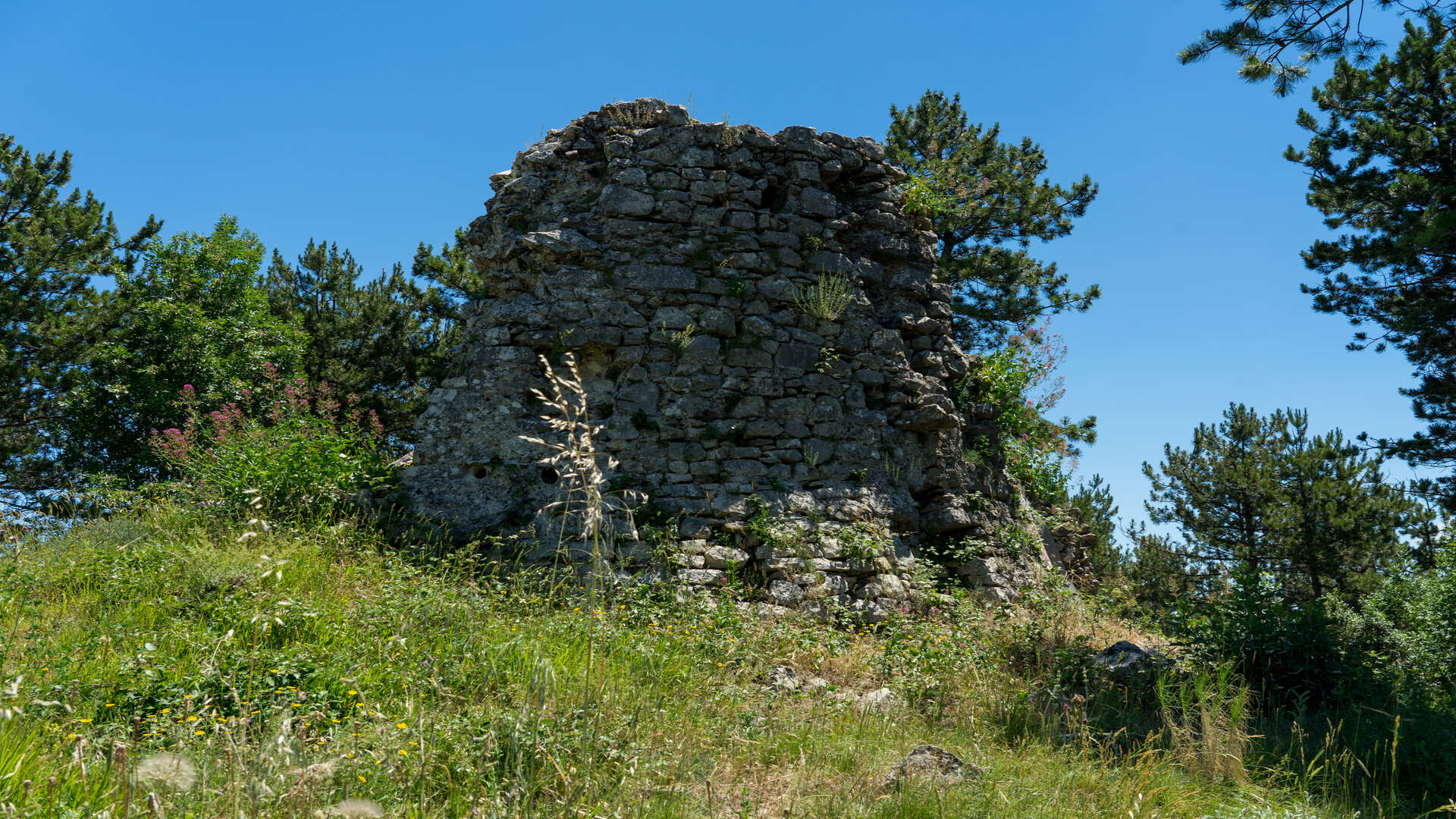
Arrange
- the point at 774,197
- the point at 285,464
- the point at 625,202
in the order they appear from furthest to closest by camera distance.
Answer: the point at 774,197 < the point at 625,202 < the point at 285,464

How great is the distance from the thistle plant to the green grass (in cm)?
321

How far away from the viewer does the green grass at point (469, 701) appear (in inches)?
109

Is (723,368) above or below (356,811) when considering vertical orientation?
above

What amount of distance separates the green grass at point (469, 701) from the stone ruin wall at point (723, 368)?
924mm

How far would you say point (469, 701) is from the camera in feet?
12.8

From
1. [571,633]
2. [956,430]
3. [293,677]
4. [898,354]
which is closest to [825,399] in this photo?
[898,354]

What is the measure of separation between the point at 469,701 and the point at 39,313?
49.6ft

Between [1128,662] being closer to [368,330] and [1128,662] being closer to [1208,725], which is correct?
[1208,725]

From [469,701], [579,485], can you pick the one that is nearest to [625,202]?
[469,701]

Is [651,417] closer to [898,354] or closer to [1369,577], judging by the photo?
[898,354]

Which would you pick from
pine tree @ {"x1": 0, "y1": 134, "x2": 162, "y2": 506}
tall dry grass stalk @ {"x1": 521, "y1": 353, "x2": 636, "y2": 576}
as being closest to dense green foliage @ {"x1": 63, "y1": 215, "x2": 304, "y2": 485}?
→ pine tree @ {"x1": 0, "y1": 134, "x2": 162, "y2": 506}

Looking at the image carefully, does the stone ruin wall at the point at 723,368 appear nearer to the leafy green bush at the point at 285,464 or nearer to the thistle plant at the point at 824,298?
the thistle plant at the point at 824,298

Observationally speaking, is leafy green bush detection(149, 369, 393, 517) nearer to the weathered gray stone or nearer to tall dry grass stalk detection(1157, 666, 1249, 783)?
the weathered gray stone

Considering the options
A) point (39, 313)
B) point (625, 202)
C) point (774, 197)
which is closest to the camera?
point (625, 202)
